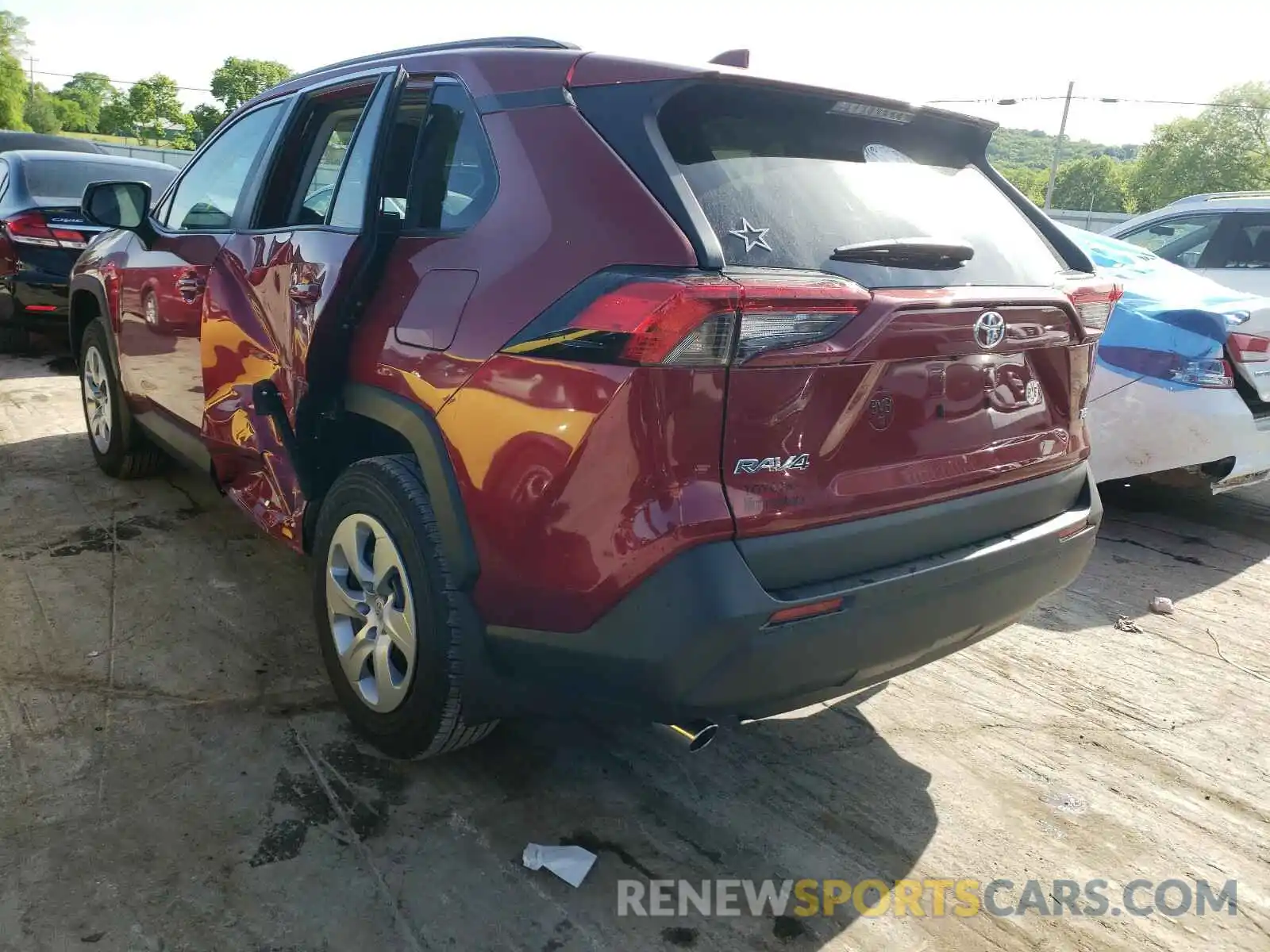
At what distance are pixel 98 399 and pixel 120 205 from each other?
123 centimetres

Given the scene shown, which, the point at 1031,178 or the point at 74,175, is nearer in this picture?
the point at 74,175

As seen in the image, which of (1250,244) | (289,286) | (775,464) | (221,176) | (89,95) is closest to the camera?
(775,464)

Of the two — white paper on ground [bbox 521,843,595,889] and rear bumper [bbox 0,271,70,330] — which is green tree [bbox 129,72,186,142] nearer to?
rear bumper [bbox 0,271,70,330]

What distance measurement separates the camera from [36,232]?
7.45 m

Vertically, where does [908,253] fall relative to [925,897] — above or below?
above

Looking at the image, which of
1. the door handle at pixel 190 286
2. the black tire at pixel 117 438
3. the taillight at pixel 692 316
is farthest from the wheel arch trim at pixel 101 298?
the taillight at pixel 692 316

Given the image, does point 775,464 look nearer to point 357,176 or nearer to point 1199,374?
point 357,176

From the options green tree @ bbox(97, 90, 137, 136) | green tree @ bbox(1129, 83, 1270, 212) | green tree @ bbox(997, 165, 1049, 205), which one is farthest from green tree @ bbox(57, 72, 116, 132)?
green tree @ bbox(1129, 83, 1270, 212)

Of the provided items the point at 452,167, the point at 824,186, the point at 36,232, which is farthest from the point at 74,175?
the point at 824,186

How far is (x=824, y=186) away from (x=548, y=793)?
1.67 metres

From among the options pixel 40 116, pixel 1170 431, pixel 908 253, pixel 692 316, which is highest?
pixel 40 116

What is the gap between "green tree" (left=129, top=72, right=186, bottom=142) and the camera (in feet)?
292

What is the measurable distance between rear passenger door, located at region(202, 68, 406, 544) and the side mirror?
3.14ft

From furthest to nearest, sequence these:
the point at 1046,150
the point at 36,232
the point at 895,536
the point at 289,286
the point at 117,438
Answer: the point at 1046,150
the point at 36,232
the point at 117,438
the point at 289,286
the point at 895,536
